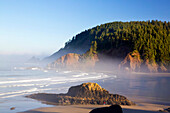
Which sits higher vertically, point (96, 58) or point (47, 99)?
point (96, 58)

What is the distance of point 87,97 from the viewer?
17.5 metres

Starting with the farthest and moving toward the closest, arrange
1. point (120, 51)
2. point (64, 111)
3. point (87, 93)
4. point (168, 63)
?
point (120, 51) → point (168, 63) → point (87, 93) → point (64, 111)

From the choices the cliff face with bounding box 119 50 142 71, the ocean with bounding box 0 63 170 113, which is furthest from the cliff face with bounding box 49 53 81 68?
the ocean with bounding box 0 63 170 113

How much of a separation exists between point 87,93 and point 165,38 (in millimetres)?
74386

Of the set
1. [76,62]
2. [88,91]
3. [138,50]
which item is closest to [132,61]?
[138,50]

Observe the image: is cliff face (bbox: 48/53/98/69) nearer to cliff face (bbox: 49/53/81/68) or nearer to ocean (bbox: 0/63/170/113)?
cliff face (bbox: 49/53/81/68)

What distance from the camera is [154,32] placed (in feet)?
278

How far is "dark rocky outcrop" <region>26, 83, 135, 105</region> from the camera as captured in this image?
16953 millimetres

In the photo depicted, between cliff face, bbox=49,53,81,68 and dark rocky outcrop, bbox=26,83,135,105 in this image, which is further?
cliff face, bbox=49,53,81,68

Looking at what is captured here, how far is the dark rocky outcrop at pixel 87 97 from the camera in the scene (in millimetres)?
16953

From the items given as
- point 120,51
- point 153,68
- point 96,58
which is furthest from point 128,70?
point 96,58

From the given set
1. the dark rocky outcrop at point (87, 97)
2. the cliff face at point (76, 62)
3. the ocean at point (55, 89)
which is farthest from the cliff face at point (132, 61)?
the dark rocky outcrop at point (87, 97)

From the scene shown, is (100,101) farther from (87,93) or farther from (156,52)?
(156,52)

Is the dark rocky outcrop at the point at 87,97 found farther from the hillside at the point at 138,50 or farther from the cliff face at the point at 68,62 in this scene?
the cliff face at the point at 68,62
